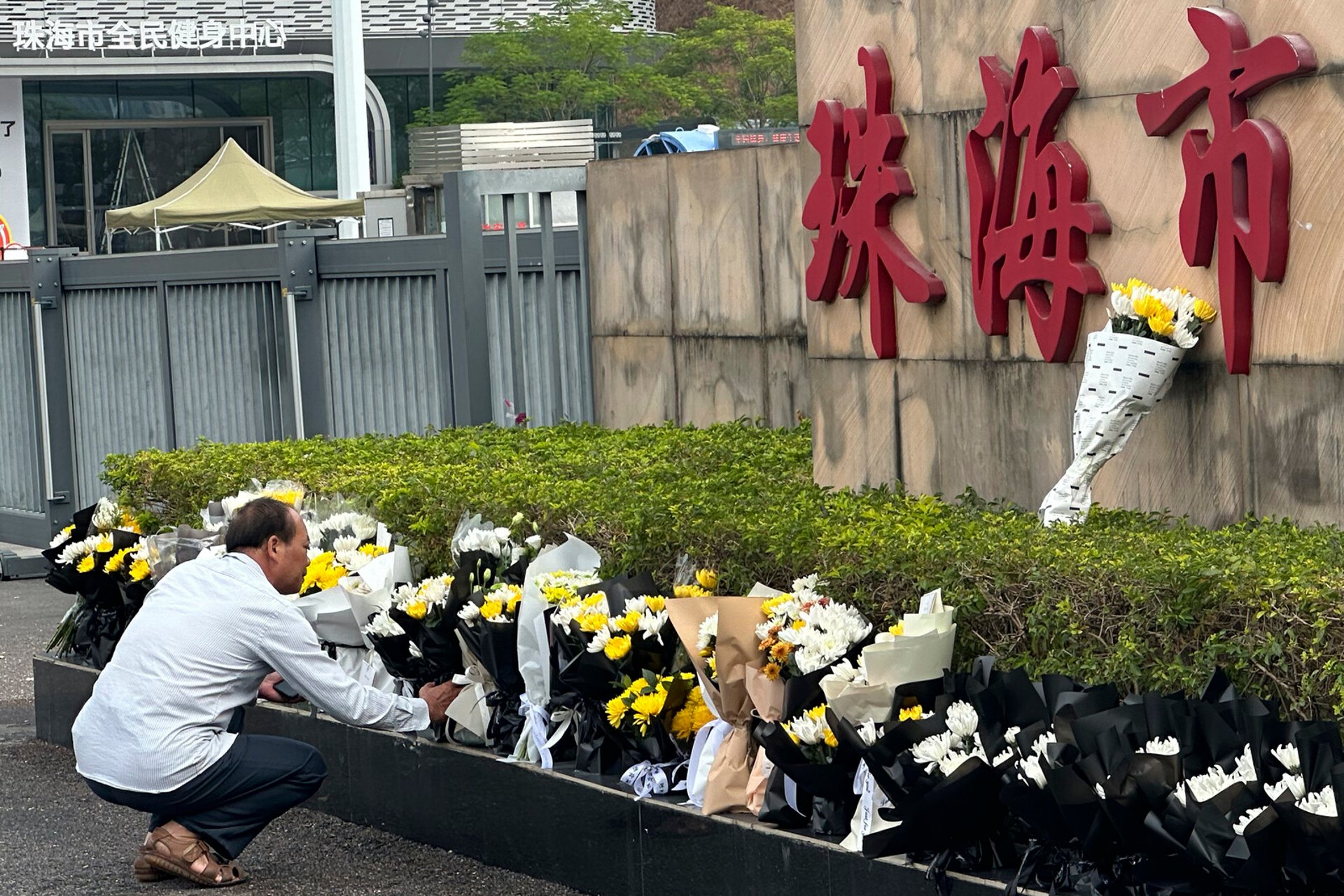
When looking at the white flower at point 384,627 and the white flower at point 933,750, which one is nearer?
the white flower at point 933,750

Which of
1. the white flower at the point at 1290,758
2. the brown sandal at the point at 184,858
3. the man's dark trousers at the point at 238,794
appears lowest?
the brown sandal at the point at 184,858

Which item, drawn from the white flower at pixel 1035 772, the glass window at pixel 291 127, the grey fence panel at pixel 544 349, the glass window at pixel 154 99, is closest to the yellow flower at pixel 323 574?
the grey fence panel at pixel 544 349

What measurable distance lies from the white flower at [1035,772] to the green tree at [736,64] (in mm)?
35128

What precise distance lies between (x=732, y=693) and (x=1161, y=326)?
1560mm

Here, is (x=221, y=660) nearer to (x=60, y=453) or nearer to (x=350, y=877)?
(x=350, y=877)

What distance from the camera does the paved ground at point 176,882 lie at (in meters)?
5.82

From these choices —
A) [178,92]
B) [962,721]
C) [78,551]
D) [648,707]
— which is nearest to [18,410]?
[78,551]

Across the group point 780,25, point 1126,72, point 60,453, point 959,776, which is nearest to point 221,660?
point 959,776

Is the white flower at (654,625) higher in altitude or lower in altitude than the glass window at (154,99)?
lower

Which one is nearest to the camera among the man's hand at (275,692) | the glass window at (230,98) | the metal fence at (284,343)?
the man's hand at (275,692)

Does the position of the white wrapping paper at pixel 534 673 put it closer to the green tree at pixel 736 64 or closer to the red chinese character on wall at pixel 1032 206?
the red chinese character on wall at pixel 1032 206

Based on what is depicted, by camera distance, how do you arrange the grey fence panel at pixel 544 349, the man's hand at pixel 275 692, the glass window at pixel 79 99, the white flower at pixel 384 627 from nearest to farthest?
the white flower at pixel 384 627
the man's hand at pixel 275 692
the grey fence panel at pixel 544 349
the glass window at pixel 79 99

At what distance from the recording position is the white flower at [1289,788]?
12.0 feet

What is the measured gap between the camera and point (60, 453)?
538 inches
